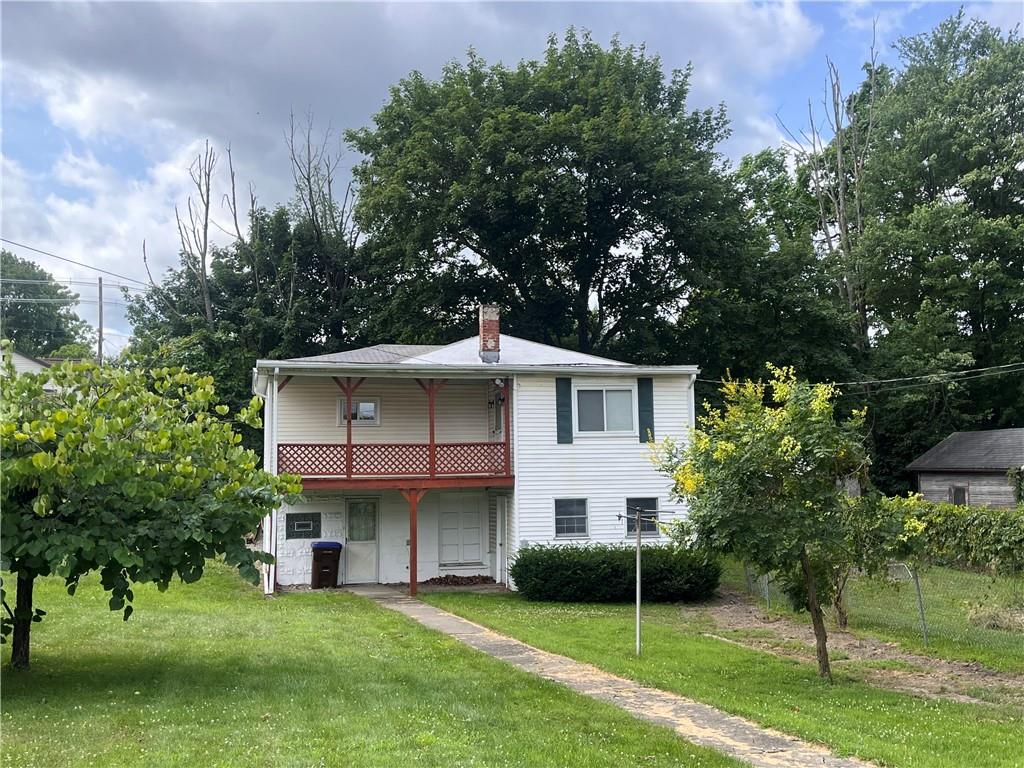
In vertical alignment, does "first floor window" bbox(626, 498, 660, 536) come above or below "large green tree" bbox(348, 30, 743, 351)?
below

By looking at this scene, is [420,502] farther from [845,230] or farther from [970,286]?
[845,230]

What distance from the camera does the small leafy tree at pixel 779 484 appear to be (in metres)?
11.3

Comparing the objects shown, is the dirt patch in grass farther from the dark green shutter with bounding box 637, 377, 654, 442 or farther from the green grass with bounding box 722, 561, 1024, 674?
the dark green shutter with bounding box 637, 377, 654, 442

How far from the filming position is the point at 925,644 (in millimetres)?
14367

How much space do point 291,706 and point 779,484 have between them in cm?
667

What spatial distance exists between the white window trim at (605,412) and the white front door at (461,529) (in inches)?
140

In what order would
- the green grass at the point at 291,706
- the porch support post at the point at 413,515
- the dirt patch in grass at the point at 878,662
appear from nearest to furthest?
the green grass at the point at 291,706 → the dirt patch in grass at the point at 878,662 → the porch support post at the point at 413,515

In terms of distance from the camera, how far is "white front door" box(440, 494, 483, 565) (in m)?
23.3

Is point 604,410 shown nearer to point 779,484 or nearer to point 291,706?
point 779,484

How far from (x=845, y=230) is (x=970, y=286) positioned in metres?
9.11

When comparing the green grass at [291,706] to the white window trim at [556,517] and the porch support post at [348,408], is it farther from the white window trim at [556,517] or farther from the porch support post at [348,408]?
the white window trim at [556,517]

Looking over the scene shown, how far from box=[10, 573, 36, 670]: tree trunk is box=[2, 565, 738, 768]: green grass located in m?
0.22


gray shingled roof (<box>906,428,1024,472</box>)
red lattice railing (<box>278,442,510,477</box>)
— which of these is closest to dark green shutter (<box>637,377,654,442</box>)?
red lattice railing (<box>278,442,510,477</box>)

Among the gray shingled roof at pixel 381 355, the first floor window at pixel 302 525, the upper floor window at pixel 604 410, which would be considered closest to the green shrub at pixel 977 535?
the upper floor window at pixel 604 410
